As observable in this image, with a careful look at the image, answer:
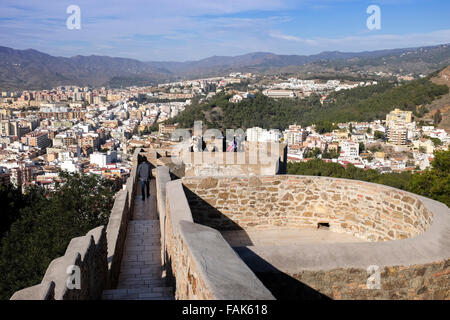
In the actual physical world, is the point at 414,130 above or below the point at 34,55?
below

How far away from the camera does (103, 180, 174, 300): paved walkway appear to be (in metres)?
3.24

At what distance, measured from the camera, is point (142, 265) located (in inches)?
177

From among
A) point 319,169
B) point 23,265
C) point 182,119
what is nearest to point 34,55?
point 182,119

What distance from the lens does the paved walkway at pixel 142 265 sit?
3.24m

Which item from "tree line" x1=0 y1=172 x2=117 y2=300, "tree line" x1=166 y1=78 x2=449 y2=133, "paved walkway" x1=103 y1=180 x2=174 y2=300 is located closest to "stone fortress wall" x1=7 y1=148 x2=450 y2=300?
"paved walkway" x1=103 y1=180 x2=174 y2=300

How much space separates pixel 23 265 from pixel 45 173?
143ft

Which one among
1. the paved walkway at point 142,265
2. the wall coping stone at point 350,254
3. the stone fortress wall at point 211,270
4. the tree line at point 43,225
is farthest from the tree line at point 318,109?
the stone fortress wall at point 211,270

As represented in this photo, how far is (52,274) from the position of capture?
2.31 meters

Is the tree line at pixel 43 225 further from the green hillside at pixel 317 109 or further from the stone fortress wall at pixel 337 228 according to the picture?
the green hillside at pixel 317 109

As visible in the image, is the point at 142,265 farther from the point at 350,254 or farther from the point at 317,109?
the point at 317,109

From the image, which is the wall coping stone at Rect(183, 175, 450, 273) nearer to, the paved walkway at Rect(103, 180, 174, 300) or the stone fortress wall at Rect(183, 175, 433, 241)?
the paved walkway at Rect(103, 180, 174, 300)

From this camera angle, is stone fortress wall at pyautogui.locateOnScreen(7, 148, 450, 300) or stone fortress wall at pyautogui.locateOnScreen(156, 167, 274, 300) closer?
stone fortress wall at pyautogui.locateOnScreen(156, 167, 274, 300)

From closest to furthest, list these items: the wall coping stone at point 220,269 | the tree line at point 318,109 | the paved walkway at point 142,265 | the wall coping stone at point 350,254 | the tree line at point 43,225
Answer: the wall coping stone at point 220,269
the wall coping stone at point 350,254
the paved walkway at point 142,265
the tree line at point 43,225
the tree line at point 318,109
